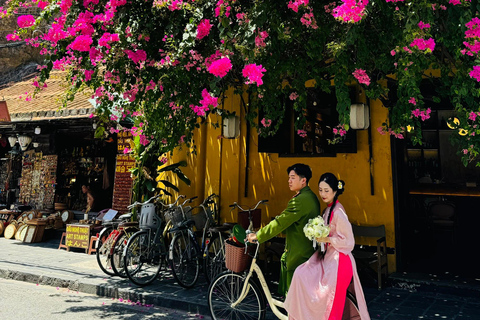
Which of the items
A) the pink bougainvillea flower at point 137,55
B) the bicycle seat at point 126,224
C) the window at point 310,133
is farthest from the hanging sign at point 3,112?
the window at point 310,133

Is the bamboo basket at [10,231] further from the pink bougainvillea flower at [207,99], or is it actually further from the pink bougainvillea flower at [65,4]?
the pink bougainvillea flower at [207,99]

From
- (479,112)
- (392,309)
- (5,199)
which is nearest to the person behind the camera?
(479,112)

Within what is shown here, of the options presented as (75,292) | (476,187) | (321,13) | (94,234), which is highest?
(321,13)

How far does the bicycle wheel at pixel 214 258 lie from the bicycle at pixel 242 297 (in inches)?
59.5

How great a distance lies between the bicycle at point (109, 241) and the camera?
6.85 meters

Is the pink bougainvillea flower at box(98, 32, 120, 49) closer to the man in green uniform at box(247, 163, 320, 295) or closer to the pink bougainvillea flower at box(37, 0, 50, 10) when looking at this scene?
the pink bougainvillea flower at box(37, 0, 50, 10)

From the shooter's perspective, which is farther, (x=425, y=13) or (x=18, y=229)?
(x=18, y=229)

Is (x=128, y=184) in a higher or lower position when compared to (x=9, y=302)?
higher

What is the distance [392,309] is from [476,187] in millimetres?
5625

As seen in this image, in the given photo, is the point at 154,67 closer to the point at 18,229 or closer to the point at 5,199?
the point at 18,229

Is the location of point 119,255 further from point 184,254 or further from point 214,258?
point 214,258

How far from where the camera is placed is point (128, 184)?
35.0 ft

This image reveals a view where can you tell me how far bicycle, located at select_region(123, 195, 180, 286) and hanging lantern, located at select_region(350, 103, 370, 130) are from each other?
3646 mm

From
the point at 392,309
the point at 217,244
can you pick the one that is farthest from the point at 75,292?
the point at 392,309
